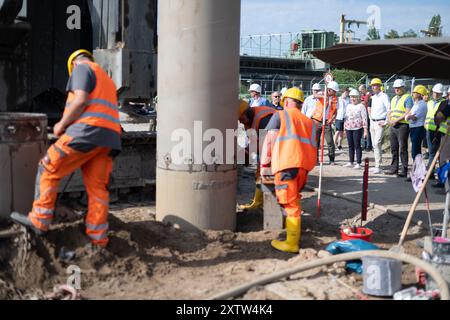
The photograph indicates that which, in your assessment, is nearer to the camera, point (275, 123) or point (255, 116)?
point (275, 123)

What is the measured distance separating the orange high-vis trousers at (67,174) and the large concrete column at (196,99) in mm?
1360

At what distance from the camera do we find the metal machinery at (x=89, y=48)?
8297 mm

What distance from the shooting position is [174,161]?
23.1 ft

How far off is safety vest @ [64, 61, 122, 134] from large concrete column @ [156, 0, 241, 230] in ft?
4.39

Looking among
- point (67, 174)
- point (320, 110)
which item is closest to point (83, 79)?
point (67, 174)

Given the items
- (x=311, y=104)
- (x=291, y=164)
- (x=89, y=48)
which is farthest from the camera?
(x=311, y=104)

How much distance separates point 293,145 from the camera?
6539 millimetres

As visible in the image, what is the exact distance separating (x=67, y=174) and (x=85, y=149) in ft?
1.14

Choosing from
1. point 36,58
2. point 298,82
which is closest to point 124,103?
point 36,58

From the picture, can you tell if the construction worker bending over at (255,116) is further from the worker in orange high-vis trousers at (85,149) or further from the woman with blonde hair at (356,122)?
the woman with blonde hair at (356,122)

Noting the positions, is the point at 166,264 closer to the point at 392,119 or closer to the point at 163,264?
the point at 163,264

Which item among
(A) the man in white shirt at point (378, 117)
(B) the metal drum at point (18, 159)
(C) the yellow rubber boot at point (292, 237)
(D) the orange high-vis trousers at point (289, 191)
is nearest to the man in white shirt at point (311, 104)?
(A) the man in white shirt at point (378, 117)

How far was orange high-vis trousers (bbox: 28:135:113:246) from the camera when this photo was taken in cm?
536

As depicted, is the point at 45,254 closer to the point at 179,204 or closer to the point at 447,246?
the point at 179,204
